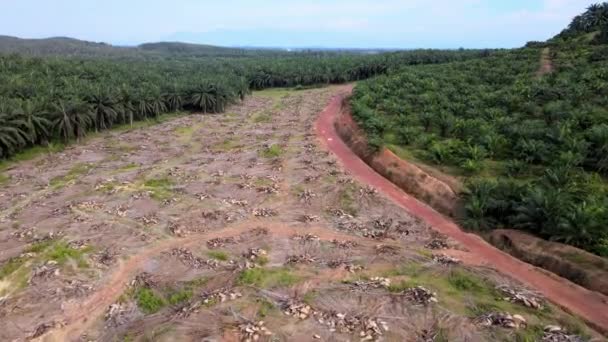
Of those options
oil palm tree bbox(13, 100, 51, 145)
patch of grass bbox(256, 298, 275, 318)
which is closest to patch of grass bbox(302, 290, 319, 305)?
patch of grass bbox(256, 298, 275, 318)

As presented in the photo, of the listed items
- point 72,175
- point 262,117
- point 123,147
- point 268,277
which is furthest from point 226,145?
point 268,277

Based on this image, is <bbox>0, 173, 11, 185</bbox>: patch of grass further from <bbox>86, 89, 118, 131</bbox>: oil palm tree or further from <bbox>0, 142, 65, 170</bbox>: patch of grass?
<bbox>86, 89, 118, 131</bbox>: oil palm tree

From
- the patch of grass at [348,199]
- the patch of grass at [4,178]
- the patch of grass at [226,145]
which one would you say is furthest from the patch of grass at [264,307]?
the patch of grass at [4,178]

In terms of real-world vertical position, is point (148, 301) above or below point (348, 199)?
below

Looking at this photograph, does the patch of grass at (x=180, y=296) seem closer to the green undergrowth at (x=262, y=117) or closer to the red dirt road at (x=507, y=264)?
the red dirt road at (x=507, y=264)

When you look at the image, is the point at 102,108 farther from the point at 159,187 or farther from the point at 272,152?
the point at 159,187

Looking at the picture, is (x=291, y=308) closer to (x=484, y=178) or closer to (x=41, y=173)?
(x=484, y=178)
